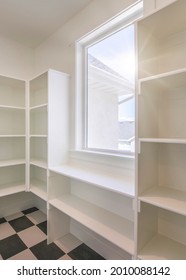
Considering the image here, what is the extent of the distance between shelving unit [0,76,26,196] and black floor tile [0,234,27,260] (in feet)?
2.00

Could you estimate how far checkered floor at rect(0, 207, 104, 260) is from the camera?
165 centimetres

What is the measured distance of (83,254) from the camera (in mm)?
1684

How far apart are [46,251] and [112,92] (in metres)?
1.83

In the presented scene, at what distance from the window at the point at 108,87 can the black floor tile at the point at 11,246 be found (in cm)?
128

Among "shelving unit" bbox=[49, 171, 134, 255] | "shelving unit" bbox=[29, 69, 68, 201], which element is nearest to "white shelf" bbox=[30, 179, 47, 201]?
"shelving unit" bbox=[29, 69, 68, 201]

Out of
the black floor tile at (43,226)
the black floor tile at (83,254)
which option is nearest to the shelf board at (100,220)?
the black floor tile at (83,254)

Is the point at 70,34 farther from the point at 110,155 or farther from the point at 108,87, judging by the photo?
the point at 110,155

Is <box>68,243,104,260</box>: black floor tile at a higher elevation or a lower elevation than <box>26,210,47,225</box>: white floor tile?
lower

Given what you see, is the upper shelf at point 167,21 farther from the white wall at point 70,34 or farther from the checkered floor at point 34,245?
the checkered floor at point 34,245

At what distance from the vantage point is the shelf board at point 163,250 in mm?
1044

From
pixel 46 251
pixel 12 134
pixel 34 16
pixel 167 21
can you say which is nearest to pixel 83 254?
pixel 46 251

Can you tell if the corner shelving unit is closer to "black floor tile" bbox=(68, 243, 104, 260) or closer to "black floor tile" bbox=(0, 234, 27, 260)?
"black floor tile" bbox=(68, 243, 104, 260)

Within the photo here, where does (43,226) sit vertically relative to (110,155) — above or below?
below

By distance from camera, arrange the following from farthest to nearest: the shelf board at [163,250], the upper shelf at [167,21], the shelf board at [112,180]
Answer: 1. the shelf board at [112,180]
2. the shelf board at [163,250]
3. the upper shelf at [167,21]
